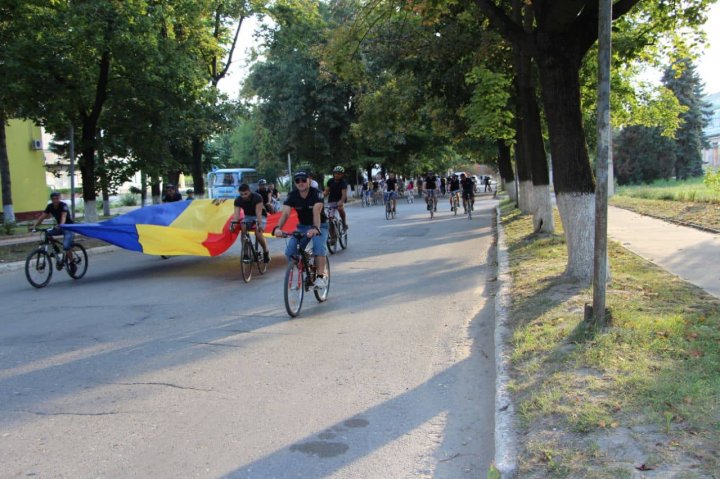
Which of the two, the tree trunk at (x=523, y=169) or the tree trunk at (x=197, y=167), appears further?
the tree trunk at (x=197, y=167)

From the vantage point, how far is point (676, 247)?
12703 millimetres

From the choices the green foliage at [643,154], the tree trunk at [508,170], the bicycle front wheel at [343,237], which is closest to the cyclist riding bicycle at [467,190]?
the tree trunk at [508,170]

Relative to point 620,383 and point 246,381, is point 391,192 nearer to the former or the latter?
point 246,381

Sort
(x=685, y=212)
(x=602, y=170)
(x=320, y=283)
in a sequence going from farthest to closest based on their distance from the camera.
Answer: (x=685, y=212) < (x=320, y=283) < (x=602, y=170)

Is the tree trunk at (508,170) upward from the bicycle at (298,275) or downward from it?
upward

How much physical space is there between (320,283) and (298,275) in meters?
0.73

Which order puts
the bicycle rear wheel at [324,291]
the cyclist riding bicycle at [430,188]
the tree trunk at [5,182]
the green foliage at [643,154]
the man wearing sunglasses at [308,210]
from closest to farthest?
the man wearing sunglasses at [308,210] → the bicycle rear wheel at [324,291] → the tree trunk at [5,182] → the cyclist riding bicycle at [430,188] → the green foliage at [643,154]

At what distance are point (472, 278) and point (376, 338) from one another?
14.5 feet

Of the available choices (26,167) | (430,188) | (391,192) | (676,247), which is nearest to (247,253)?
(676,247)

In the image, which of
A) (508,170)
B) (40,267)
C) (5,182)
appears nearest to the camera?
(40,267)

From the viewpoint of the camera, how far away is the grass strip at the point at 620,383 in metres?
3.57

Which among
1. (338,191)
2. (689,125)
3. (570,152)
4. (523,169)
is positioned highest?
(689,125)

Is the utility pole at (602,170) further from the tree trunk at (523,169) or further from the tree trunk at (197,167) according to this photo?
the tree trunk at (197,167)

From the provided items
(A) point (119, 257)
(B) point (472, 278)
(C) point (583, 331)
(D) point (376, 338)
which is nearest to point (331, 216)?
(B) point (472, 278)
